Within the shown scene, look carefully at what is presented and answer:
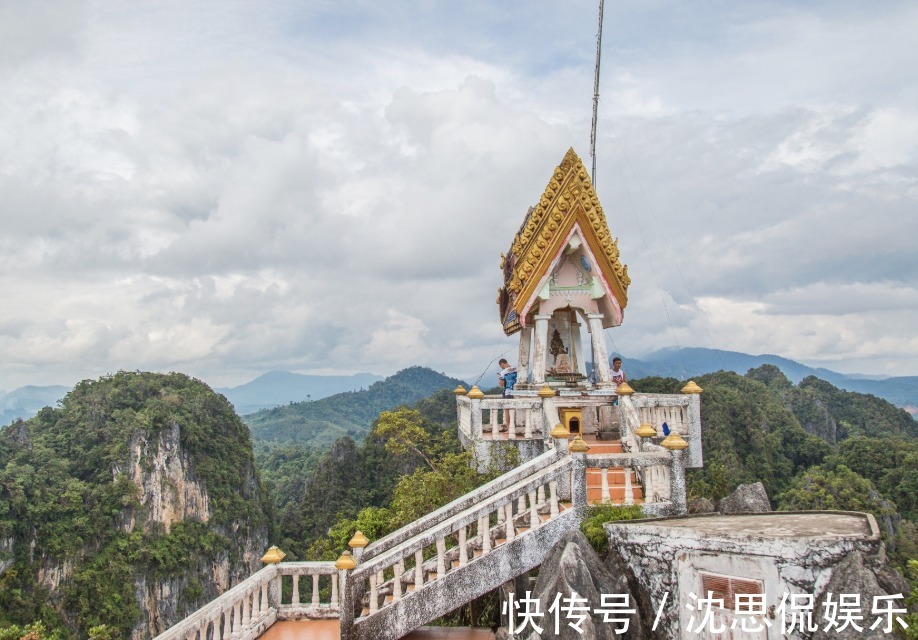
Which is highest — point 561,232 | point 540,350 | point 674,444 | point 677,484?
point 561,232

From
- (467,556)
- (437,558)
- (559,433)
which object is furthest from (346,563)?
(559,433)

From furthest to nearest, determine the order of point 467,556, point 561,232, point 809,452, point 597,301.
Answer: point 809,452, point 597,301, point 561,232, point 467,556

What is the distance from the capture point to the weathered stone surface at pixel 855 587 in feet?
18.5

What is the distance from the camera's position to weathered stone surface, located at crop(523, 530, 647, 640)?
6531 mm

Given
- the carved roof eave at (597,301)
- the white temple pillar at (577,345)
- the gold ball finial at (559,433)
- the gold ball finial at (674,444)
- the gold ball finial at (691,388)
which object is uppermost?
the carved roof eave at (597,301)

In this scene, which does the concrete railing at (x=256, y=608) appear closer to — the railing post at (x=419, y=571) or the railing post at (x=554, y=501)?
the railing post at (x=419, y=571)

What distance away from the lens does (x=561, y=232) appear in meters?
12.0

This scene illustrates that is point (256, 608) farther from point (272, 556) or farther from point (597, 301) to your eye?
point (597, 301)

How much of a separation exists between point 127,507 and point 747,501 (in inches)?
1832

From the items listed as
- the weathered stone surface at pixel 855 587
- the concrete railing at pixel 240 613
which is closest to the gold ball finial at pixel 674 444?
the weathered stone surface at pixel 855 587

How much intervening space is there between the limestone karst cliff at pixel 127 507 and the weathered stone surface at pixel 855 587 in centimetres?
4351

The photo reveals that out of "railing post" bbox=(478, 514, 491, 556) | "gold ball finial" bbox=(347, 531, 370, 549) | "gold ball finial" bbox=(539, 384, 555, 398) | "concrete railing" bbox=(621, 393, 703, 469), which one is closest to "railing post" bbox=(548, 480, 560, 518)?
"railing post" bbox=(478, 514, 491, 556)

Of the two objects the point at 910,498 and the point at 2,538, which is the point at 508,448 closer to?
the point at 2,538

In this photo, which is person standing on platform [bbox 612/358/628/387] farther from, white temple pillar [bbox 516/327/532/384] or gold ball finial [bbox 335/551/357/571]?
gold ball finial [bbox 335/551/357/571]
